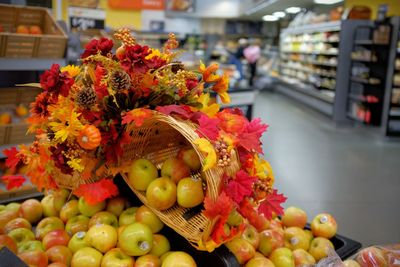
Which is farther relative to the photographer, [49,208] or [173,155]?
[49,208]

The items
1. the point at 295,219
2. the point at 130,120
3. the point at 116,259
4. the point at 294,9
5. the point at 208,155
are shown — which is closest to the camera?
the point at 208,155

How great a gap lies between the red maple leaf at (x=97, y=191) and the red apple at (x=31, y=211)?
43 cm

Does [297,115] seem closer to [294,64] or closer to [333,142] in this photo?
[333,142]

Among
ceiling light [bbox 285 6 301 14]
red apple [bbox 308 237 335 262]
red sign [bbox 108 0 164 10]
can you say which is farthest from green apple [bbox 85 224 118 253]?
red sign [bbox 108 0 164 10]

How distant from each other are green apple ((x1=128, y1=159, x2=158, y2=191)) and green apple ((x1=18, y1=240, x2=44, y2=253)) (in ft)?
1.41

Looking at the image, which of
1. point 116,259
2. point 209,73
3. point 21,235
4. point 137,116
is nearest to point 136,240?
point 116,259

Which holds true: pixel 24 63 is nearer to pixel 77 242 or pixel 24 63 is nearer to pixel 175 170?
pixel 77 242

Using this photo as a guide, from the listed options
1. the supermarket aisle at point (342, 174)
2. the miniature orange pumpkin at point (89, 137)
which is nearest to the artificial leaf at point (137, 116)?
the miniature orange pumpkin at point (89, 137)

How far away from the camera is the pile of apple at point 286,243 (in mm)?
1558

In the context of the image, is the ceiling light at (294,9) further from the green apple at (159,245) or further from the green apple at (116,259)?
the green apple at (116,259)

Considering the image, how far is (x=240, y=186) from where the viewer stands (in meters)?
1.30

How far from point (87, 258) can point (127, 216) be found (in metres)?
0.25

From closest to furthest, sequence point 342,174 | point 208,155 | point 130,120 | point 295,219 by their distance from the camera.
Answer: point 208,155 < point 130,120 < point 295,219 < point 342,174

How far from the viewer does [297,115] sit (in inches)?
420
